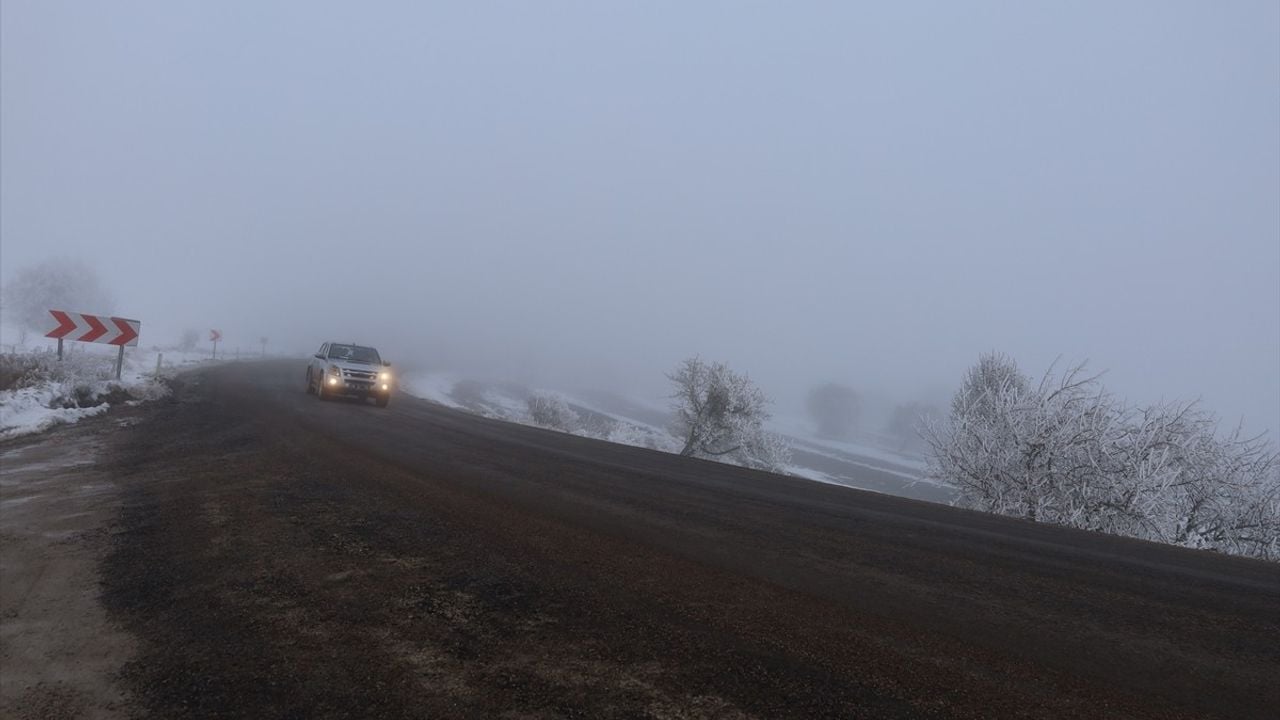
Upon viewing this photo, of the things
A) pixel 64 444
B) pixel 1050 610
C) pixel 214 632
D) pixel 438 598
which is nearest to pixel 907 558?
pixel 1050 610

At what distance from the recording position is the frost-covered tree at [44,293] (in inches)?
2296

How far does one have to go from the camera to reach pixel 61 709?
292 cm

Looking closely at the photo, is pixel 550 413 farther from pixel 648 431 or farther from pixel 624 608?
pixel 624 608

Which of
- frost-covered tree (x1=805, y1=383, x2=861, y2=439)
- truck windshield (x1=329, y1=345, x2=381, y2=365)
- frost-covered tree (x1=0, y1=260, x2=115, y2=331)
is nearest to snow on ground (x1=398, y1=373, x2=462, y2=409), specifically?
truck windshield (x1=329, y1=345, x2=381, y2=365)

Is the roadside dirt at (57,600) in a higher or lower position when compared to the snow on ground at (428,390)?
higher

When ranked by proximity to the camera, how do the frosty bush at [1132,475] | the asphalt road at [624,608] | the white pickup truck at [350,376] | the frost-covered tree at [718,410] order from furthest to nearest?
the frost-covered tree at [718,410], the white pickup truck at [350,376], the frosty bush at [1132,475], the asphalt road at [624,608]

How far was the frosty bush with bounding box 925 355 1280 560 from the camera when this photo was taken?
609 inches

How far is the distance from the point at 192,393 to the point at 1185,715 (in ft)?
74.4

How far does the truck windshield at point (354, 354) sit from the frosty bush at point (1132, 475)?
20393 mm

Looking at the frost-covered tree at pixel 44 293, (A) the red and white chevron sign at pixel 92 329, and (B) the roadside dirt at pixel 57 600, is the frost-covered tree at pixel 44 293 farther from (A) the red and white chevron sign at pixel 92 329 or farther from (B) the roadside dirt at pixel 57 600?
(B) the roadside dirt at pixel 57 600

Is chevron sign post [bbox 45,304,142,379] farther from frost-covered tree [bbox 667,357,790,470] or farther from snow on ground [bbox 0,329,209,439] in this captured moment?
frost-covered tree [bbox 667,357,790,470]

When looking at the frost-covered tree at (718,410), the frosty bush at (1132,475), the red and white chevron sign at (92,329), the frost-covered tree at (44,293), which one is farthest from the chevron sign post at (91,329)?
the frost-covered tree at (44,293)

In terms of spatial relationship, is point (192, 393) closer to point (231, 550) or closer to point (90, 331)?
point (90, 331)

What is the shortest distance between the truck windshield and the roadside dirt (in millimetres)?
14156
